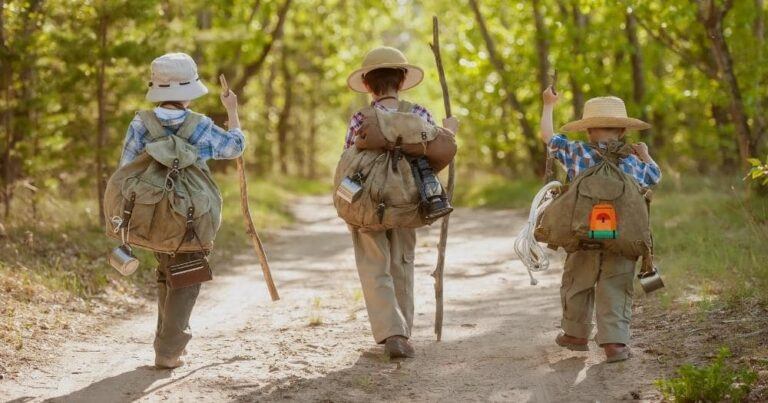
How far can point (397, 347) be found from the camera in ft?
20.1

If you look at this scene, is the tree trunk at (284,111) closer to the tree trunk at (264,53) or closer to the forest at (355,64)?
the forest at (355,64)

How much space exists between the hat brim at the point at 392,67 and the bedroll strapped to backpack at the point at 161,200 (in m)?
1.37

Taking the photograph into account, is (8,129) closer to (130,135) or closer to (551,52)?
(130,135)

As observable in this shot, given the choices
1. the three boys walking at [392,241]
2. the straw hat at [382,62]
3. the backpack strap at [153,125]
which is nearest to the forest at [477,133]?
the three boys walking at [392,241]

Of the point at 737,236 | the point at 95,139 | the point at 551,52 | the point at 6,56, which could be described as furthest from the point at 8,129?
the point at 551,52

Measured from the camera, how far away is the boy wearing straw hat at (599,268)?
19.4ft

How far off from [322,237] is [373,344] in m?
8.20

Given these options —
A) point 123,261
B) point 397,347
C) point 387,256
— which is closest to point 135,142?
point 123,261

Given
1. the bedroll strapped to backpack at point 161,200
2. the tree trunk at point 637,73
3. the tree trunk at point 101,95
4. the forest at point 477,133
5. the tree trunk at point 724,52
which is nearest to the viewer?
the bedroll strapped to backpack at point 161,200

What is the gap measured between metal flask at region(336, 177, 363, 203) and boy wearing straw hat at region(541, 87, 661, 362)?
1341 mm

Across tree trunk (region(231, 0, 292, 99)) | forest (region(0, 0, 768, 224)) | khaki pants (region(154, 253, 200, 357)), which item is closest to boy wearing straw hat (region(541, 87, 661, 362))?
khaki pants (region(154, 253, 200, 357))

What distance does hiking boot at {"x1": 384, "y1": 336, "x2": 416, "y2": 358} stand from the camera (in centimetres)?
612

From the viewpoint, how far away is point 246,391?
5.39m

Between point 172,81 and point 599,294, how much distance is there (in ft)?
10.1
